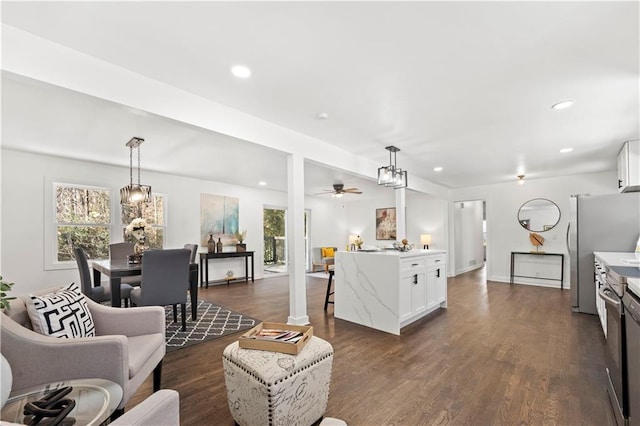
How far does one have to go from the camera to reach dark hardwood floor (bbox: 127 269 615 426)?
1.95 m

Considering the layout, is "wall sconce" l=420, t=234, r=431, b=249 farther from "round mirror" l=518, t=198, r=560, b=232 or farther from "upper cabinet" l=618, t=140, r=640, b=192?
"upper cabinet" l=618, t=140, r=640, b=192

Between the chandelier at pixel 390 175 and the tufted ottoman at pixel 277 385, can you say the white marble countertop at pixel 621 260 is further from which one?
the tufted ottoman at pixel 277 385

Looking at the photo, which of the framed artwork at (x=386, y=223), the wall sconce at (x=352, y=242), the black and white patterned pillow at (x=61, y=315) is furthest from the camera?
the framed artwork at (x=386, y=223)

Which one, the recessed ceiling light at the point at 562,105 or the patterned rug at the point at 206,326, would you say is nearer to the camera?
the recessed ceiling light at the point at 562,105

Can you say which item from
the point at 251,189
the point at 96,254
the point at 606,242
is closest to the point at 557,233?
the point at 606,242

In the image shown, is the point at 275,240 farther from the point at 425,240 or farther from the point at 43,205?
the point at 43,205

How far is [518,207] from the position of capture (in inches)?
274

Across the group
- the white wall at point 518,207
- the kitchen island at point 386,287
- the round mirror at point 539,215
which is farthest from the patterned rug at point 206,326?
the round mirror at point 539,215

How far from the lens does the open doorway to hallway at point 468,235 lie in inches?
329

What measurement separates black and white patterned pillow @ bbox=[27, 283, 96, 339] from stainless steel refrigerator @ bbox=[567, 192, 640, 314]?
5.74 metres

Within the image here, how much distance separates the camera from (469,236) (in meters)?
9.05

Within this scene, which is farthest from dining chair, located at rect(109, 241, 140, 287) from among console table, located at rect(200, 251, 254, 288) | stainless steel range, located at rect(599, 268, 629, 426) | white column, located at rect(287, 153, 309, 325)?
stainless steel range, located at rect(599, 268, 629, 426)

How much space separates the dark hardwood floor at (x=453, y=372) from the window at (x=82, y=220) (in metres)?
3.07

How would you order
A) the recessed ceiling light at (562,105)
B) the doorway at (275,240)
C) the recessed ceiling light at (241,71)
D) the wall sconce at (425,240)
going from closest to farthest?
1. the recessed ceiling light at (241,71)
2. the recessed ceiling light at (562,105)
3. the wall sconce at (425,240)
4. the doorway at (275,240)
